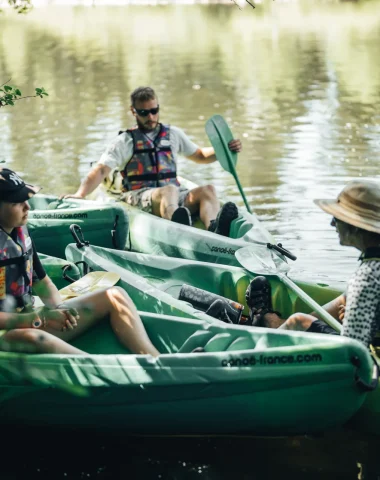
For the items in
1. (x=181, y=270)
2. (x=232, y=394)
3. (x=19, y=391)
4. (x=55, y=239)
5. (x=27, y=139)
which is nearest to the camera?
(x=232, y=394)

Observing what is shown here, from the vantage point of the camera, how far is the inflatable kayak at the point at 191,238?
5668 millimetres

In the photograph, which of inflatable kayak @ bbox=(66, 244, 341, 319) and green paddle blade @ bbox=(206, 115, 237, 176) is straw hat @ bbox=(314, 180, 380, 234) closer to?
inflatable kayak @ bbox=(66, 244, 341, 319)

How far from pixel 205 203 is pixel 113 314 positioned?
2.21 meters

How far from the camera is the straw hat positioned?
11.6ft

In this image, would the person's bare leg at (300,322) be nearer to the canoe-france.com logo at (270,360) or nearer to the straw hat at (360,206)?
the canoe-france.com logo at (270,360)

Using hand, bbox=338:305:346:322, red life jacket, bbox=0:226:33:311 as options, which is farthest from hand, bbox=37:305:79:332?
hand, bbox=338:305:346:322

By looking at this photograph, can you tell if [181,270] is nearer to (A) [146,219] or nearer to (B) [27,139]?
(A) [146,219]

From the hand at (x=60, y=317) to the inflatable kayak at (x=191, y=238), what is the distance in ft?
5.38

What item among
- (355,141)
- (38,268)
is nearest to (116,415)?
(38,268)

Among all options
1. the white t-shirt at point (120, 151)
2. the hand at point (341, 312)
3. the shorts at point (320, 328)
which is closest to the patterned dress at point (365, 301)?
the shorts at point (320, 328)

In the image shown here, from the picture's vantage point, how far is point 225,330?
410 centimetres

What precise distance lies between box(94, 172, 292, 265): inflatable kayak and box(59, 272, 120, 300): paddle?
38.3 inches

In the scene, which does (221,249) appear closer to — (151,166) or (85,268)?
(85,268)

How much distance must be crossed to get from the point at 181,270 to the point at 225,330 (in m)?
1.10
